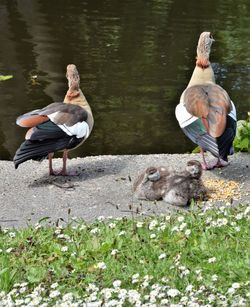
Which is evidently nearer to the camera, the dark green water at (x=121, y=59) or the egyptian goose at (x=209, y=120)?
the egyptian goose at (x=209, y=120)

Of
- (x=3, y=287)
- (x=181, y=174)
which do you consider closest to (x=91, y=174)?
(x=181, y=174)

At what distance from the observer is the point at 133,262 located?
5.46 meters

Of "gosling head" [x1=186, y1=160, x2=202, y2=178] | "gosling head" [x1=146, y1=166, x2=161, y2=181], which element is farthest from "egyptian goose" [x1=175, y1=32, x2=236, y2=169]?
"gosling head" [x1=146, y1=166, x2=161, y2=181]

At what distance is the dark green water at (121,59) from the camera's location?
1252 cm

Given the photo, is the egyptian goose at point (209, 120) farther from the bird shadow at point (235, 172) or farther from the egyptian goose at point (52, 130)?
the egyptian goose at point (52, 130)

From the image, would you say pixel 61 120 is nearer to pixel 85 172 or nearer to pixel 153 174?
pixel 85 172

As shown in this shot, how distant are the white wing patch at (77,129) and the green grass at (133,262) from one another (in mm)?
1659

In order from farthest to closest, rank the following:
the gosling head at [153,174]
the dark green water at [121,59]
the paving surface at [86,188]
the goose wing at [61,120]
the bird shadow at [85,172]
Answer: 1. the dark green water at [121,59]
2. the bird shadow at [85,172]
3. the goose wing at [61,120]
4. the gosling head at [153,174]
5. the paving surface at [86,188]

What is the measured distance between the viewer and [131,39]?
18.3 meters

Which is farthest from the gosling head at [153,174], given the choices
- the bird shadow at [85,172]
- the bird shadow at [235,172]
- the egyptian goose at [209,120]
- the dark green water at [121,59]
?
the dark green water at [121,59]

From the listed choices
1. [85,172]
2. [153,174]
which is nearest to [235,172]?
[153,174]

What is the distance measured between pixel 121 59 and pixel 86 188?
8.68 meters

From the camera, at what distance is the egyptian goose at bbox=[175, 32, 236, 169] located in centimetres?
802

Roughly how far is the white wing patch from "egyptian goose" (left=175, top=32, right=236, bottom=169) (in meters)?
1.06
